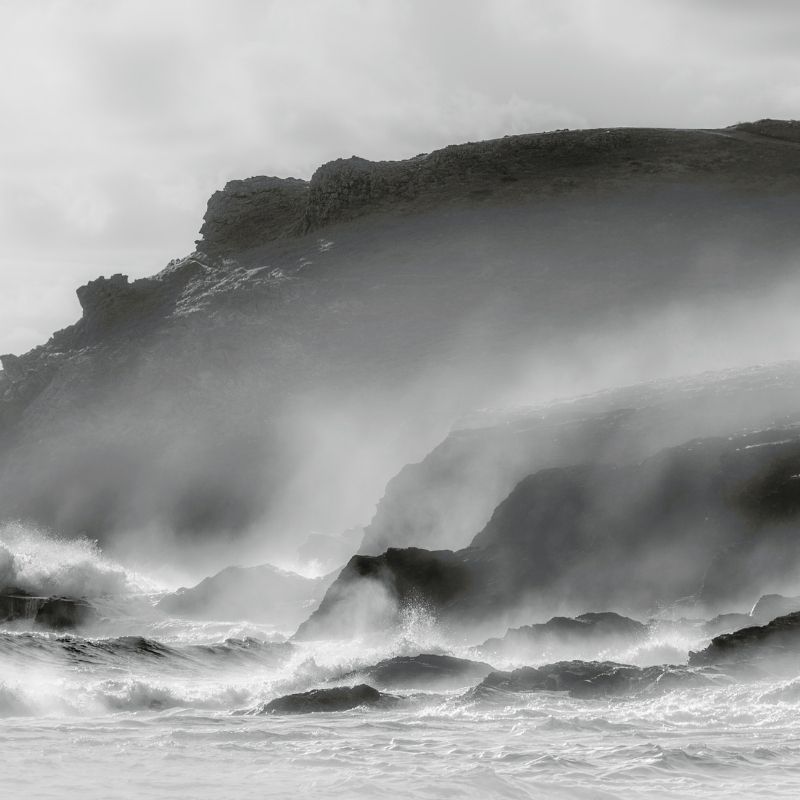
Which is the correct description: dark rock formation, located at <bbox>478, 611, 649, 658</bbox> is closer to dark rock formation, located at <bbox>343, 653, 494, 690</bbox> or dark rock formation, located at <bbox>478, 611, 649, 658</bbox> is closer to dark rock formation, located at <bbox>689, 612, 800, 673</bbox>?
dark rock formation, located at <bbox>343, 653, 494, 690</bbox>

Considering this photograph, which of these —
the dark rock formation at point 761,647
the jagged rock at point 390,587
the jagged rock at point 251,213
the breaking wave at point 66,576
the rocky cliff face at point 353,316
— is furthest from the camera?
the jagged rock at point 251,213

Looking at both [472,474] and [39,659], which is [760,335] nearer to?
[472,474]

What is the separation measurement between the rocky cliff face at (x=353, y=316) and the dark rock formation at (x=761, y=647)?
36307mm

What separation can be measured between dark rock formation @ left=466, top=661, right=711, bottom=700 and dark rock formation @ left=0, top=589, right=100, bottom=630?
65.3 feet

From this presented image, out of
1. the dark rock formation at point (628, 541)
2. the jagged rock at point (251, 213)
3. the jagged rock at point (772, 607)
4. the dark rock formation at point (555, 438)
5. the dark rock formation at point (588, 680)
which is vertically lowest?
the dark rock formation at point (588, 680)

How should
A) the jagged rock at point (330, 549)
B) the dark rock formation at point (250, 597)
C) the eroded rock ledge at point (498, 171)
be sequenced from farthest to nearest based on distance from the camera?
the eroded rock ledge at point (498, 171) → the jagged rock at point (330, 549) → the dark rock formation at point (250, 597)

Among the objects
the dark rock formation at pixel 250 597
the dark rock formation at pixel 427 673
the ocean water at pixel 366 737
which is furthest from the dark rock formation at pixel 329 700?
the dark rock formation at pixel 250 597

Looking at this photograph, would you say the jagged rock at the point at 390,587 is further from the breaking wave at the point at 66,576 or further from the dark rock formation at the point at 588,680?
the breaking wave at the point at 66,576

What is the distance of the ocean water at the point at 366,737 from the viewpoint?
1415 centimetres

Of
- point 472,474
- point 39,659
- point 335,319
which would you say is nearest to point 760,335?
point 335,319

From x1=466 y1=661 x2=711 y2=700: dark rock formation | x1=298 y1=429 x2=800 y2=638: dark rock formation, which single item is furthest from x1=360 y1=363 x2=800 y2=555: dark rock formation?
x1=466 y1=661 x2=711 y2=700: dark rock formation

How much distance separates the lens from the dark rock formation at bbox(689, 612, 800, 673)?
19922 millimetres

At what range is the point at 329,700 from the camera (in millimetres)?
20844

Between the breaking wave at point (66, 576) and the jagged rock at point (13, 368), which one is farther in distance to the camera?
the jagged rock at point (13, 368)
